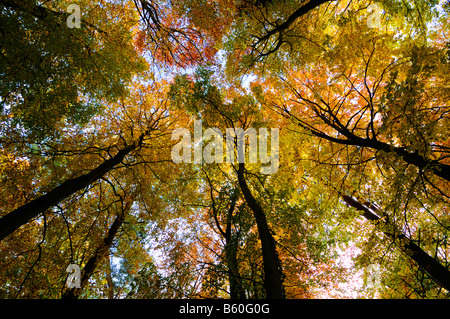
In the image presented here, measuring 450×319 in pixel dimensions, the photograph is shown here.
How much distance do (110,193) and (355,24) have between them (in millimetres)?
11810

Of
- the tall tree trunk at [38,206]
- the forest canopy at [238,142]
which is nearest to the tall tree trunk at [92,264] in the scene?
the forest canopy at [238,142]

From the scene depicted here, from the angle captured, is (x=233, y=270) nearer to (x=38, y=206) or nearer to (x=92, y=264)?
(x=38, y=206)

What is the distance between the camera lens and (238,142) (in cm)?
598

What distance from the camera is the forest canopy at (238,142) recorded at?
3824mm

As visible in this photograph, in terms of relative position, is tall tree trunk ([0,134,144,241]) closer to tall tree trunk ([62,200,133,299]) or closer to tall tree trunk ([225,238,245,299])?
tall tree trunk ([62,200,133,299])

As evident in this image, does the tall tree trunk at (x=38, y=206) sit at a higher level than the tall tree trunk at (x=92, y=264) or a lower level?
higher

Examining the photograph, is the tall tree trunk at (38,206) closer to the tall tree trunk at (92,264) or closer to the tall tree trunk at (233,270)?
the tall tree trunk at (92,264)

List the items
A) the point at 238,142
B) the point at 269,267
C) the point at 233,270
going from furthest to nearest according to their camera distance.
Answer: the point at 238,142 → the point at 233,270 → the point at 269,267

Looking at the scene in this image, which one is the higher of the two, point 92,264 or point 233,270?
point 92,264

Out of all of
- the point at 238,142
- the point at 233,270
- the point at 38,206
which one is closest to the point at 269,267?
the point at 233,270

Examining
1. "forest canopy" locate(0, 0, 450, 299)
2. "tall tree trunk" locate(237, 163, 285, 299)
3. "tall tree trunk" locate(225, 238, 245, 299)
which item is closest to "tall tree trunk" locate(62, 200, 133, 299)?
"forest canopy" locate(0, 0, 450, 299)
